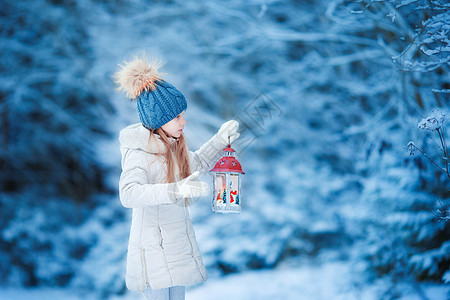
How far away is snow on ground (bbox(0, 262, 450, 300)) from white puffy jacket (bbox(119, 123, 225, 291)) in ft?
3.64

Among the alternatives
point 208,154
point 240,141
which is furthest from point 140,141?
point 240,141

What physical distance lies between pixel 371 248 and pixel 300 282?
19.3 inches

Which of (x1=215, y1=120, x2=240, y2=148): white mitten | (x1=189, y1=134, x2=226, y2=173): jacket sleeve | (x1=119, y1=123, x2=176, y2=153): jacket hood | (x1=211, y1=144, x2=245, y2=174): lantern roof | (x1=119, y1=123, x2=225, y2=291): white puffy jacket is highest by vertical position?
(x1=215, y1=120, x2=240, y2=148): white mitten

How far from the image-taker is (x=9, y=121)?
292 cm

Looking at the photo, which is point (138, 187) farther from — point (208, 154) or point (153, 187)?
point (208, 154)

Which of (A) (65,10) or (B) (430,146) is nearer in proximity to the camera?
(B) (430,146)

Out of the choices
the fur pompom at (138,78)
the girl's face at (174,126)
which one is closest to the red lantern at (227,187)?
the girl's face at (174,126)

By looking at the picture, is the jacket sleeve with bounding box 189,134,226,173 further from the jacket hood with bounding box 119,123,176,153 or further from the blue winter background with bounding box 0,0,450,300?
the blue winter background with bounding box 0,0,450,300

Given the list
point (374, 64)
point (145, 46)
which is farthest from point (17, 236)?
point (374, 64)

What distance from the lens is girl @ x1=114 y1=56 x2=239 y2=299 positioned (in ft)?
5.24

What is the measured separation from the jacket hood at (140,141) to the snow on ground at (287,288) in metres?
1.35

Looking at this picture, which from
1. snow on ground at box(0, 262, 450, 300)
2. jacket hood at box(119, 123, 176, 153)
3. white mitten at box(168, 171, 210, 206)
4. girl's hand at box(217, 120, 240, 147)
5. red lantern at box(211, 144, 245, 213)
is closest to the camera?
white mitten at box(168, 171, 210, 206)

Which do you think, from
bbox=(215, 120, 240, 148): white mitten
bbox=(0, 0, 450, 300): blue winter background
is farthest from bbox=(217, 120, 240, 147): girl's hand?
bbox=(0, 0, 450, 300): blue winter background

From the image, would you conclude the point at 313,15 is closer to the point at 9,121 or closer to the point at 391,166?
the point at 391,166
